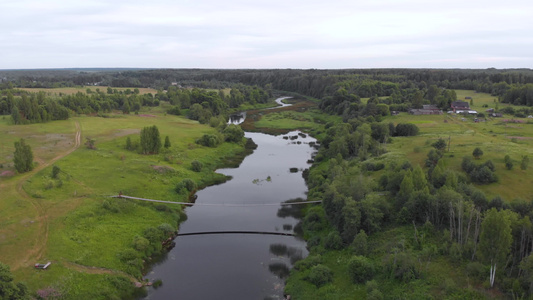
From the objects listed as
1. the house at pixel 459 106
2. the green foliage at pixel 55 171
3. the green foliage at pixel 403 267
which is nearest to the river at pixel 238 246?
the green foliage at pixel 403 267

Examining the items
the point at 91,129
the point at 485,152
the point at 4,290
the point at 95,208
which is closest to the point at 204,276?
the point at 4,290

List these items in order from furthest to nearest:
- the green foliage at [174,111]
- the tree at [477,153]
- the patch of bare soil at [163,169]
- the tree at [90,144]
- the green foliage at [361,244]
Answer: the green foliage at [174,111] → the tree at [90,144] → the patch of bare soil at [163,169] → the tree at [477,153] → the green foliage at [361,244]

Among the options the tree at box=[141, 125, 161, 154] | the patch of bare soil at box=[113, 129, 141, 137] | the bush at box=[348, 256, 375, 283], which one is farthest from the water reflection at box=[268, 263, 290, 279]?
the patch of bare soil at box=[113, 129, 141, 137]

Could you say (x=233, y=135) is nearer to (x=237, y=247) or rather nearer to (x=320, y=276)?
(x=237, y=247)

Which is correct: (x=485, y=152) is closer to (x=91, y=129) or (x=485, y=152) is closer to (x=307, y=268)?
(x=307, y=268)

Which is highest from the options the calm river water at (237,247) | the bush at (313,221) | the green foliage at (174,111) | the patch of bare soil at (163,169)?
the green foliage at (174,111)

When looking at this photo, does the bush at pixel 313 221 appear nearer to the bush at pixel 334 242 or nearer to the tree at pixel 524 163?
the bush at pixel 334 242
